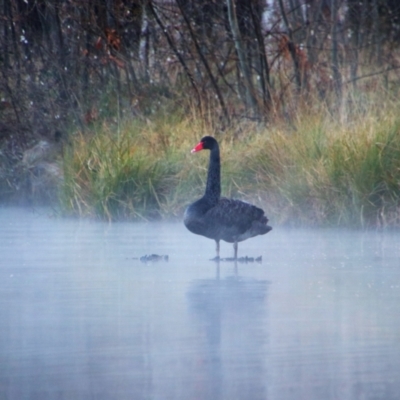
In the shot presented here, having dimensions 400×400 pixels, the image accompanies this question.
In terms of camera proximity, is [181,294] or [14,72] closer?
[181,294]

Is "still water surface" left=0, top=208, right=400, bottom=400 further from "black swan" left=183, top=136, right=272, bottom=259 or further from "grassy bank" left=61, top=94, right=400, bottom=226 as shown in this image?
"grassy bank" left=61, top=94, right=400, bottom=226

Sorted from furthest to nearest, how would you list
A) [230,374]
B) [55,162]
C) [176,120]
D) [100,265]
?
1. [55,162]
2. [176,120]
3. [100,265]
4. [230,374]

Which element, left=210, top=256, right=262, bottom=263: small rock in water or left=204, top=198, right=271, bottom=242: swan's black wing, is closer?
left=210, top=256, right=262, bottom=263: small rock in water

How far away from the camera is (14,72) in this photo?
51.3ft

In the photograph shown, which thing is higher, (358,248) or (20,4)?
(20,4)

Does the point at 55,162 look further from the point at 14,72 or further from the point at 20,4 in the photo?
the point at 20,4

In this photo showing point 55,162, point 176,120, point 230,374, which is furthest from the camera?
point 55,162

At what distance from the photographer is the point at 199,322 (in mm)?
5117

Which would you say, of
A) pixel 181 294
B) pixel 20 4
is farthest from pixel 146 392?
pixel 20 4

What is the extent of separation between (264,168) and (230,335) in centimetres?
638

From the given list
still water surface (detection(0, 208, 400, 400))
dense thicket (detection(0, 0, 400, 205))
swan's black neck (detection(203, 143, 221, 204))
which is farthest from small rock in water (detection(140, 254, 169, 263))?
dense thicket (detection(0, 0, 400, 205))

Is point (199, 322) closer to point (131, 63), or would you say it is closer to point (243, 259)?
point (243, 259)

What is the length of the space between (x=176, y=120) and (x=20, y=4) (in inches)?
178

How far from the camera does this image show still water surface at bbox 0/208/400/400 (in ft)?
12.7
